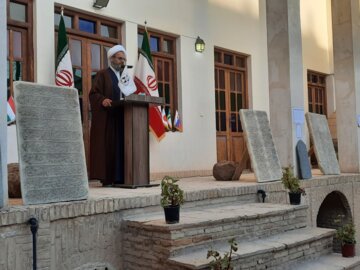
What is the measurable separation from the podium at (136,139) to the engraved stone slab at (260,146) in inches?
68.1

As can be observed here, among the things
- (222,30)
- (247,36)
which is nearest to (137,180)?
(222,30)

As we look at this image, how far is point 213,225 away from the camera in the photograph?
4.37m

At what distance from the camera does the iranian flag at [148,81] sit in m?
7.76

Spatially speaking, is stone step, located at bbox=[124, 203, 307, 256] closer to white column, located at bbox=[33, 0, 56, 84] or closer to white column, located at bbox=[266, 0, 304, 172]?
white column, located at bbox=[266, 0, 304, 172]

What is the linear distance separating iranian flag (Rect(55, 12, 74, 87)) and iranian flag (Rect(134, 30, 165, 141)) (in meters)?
1.46

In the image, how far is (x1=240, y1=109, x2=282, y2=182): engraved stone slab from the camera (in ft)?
21.5

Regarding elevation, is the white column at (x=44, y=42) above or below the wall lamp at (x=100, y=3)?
below

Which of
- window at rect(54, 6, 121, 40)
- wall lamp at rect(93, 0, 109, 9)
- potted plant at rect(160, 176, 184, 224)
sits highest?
wall lamp at rect(93, 0, 109, 9)

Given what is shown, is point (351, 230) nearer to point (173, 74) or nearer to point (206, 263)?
point (206, 263)

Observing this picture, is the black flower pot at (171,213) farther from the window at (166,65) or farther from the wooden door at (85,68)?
the window at (166,65)

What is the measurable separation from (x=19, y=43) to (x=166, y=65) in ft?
9.69

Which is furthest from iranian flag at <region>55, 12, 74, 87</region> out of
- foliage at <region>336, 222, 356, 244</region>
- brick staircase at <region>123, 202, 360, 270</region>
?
foliage at <region>336, 222, 356, 244</region>

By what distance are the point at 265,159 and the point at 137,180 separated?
2.19 m

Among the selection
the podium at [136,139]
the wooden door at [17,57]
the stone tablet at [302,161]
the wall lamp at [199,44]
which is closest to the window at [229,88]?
the wall lamp at [199,44]
